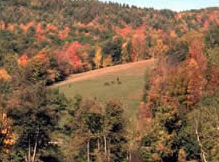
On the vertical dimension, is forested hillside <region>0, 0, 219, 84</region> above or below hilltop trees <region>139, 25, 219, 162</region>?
above

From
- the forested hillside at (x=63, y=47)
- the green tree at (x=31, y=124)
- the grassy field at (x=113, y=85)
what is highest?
the forested hillside at (x=63, y=47)

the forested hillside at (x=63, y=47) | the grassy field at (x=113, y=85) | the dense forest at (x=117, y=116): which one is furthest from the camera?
the forested hillside at (x=63, y=47)

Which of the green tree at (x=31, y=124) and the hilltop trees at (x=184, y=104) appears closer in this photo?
the hilltop trees at (x=184, y=104)

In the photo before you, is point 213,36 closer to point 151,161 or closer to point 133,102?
point 133,102

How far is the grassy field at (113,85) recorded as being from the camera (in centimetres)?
10388

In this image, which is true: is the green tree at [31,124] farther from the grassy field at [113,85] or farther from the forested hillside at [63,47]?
the forested hillside at [63,47]

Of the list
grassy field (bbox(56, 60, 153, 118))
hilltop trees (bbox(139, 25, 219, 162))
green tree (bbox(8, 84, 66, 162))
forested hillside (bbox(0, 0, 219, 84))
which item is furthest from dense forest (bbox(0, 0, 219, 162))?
grassy field (bbox(56, 60, 153, 118))

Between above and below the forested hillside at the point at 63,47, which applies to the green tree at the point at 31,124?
below

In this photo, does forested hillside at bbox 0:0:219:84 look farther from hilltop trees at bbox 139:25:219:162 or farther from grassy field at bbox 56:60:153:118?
hilltop trees at bbox 139:25:219:162

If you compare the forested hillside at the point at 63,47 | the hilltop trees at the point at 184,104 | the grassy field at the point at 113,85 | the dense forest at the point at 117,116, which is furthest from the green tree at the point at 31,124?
the forested hillside at the point at 63,47

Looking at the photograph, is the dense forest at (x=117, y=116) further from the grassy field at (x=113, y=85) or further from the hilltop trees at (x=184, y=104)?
the grassy field at (x=113, y=85)

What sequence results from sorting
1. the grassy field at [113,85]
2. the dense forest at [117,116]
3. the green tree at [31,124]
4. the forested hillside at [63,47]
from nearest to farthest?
the dense forest at [117,116] → the green tree at [31,124] → the grassy field at [113,85] → the forested hillside at [63,47]

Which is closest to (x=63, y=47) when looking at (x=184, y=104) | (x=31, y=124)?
(x=184, y=104)

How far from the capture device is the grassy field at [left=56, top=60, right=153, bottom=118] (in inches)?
4090
